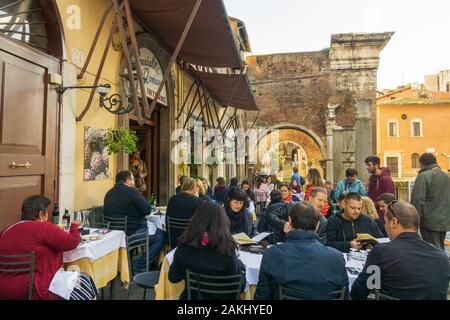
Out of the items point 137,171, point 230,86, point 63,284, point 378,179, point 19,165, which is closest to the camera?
point 63,284

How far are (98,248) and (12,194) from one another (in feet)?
4.05

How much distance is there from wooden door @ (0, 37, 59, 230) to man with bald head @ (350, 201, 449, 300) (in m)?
3.52

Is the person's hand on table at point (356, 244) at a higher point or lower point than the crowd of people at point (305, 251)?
lower

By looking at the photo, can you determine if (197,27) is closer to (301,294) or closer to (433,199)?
(433,199)

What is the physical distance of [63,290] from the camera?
2.61 m

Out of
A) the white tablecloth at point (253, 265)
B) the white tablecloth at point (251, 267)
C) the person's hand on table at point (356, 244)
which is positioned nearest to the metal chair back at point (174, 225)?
the white tablecloth at point (253, 265)

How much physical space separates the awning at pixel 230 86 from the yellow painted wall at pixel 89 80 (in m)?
3.46

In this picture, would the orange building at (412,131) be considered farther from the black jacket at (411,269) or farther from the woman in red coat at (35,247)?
the woman in red coat at (35,247)

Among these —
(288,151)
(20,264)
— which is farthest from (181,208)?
(288,151)

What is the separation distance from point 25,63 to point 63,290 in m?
2.69

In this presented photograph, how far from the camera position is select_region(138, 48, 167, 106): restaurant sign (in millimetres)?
6679

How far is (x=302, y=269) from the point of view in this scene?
6.99ft

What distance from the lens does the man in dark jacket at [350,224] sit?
3.59 meters
